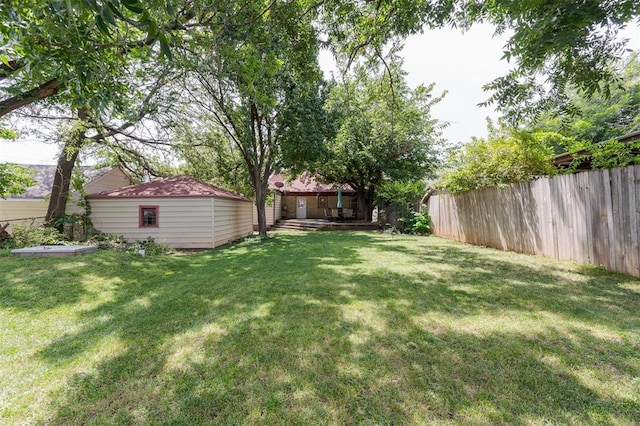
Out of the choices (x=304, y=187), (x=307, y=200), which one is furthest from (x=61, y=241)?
(x=304, y=187)

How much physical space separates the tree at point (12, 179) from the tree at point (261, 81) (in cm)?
606

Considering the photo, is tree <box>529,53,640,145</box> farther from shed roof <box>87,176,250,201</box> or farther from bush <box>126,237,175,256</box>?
bush <box>126,237,175,256</box>

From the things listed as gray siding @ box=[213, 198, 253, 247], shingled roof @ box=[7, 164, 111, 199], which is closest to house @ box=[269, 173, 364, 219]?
gray siding @ box=[213, 198, 253, 247]

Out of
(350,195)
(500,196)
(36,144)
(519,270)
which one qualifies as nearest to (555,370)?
(519,270)

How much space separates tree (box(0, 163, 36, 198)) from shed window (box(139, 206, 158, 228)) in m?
3.74

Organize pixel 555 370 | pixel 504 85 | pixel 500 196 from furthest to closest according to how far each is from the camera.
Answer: pixel 500 196, pixel 504 85, pixel 555 370

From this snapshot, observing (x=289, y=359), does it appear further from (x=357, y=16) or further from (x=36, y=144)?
(x=36, y=144)

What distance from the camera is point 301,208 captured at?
22.9 metres

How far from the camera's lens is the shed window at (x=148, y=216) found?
33.2 ft

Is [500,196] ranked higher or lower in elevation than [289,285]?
higher

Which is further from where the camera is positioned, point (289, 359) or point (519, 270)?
point (519, 270)

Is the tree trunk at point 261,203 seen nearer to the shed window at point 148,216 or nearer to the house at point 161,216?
the house at point 161,216

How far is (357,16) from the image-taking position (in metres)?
5.38

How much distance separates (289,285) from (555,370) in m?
3.26
